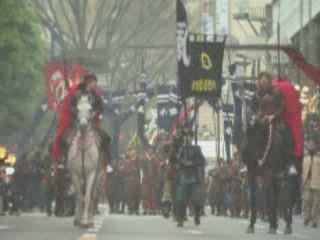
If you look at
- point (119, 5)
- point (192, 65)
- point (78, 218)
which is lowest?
point (78, 218)

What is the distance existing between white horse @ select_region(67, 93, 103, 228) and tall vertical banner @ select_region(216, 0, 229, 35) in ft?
260

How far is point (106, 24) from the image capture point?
212ft

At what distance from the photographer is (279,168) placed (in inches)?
955

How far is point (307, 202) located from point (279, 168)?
1010 cm

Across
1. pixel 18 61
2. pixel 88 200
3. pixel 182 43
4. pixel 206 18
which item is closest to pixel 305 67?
pixel 88 200

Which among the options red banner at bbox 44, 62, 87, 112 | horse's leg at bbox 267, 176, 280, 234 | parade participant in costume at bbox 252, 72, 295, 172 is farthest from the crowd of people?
parade participant in costume at bbox 252, 72, 295, 172

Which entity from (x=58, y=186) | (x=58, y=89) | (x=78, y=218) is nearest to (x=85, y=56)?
(x=58, y=89)

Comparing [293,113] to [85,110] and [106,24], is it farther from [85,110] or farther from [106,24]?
[106,24]

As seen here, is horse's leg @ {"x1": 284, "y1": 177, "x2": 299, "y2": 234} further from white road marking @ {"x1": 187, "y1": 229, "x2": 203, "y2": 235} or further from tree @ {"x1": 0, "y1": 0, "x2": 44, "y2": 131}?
tree @ {"x1": 0, "y1": 0, "x2": 44, "y2": 131}

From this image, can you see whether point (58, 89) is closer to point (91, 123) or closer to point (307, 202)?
point (307, 202)

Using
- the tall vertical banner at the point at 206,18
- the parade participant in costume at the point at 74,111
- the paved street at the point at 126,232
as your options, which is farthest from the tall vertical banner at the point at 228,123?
the tall vertical banner at the point at 206,18

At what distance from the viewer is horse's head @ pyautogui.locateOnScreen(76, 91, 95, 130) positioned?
24.1 m

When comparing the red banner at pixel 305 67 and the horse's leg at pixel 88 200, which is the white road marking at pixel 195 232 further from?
the red banner at pixel 305 67

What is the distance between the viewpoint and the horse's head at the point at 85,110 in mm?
24062
